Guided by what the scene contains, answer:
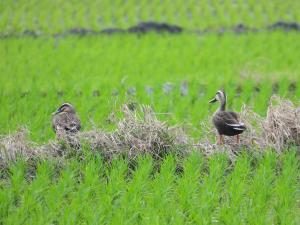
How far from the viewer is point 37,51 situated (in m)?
11.3

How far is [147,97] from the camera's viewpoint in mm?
7500

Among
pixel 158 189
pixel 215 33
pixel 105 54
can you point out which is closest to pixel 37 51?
pixel 105 54

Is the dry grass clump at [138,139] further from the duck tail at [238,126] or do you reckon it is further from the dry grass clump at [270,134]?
the duck tail at [238,126]

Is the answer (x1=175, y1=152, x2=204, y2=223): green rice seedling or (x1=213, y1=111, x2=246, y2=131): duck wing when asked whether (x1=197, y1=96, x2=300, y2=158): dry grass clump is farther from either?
(x1=175, y1=152, x2=204, y2=223): green rice seedling

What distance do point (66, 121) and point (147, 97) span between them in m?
1.90

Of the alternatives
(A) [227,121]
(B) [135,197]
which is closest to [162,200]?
(B) [135,197]

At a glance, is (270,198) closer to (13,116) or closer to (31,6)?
(13,116)

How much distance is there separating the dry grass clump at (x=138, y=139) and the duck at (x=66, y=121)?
292 mm

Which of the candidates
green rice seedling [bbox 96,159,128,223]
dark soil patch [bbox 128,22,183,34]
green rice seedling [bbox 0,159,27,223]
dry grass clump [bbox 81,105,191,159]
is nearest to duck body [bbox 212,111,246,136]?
dry grass clump [bbox 81,105,191,159]

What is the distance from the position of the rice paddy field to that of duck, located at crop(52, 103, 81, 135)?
220mm

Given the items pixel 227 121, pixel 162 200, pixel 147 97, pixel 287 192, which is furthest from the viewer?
pixel 147 97

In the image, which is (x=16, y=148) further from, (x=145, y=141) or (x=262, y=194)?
(x=262, y=194)

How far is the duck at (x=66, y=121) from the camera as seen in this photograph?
567 cm

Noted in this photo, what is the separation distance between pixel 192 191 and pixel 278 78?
15.7 feet
